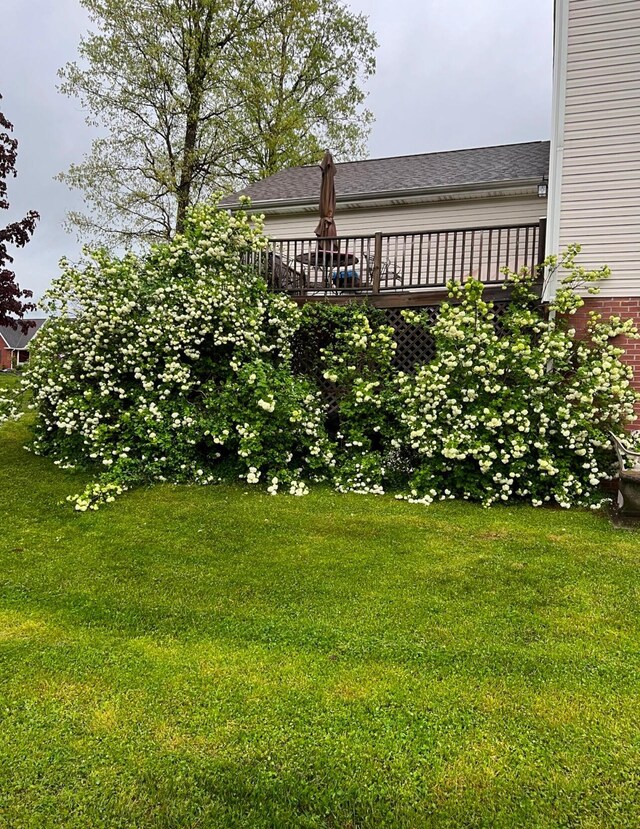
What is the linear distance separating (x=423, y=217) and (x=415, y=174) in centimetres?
143

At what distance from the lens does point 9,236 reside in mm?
7250

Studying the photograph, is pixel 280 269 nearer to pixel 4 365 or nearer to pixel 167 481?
pixel 167 481

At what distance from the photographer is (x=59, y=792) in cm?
188

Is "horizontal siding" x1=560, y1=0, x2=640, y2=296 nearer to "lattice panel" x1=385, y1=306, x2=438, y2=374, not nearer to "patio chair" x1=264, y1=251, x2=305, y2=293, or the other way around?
"lattice panel" x1=385, y1=306, x2=438, y2=374

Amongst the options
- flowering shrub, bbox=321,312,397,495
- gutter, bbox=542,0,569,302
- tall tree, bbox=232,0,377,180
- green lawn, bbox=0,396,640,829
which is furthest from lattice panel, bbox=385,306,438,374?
tall tree, bbox=232,0,377,180

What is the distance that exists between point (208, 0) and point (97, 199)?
6.67 meters

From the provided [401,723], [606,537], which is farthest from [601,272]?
[401,723]

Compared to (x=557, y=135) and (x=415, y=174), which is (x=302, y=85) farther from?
(x=557, y=135)

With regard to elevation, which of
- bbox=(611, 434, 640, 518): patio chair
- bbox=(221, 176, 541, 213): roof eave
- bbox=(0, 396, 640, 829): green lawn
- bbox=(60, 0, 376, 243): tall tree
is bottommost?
bbox=(0, 396, 640, 829): green lawn

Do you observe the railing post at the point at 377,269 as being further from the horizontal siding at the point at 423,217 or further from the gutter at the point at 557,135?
the horizontal siding at the point at 423,217

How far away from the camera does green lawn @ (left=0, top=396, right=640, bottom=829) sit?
1.87m

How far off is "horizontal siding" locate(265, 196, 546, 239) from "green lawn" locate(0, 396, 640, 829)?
7337 millimetres

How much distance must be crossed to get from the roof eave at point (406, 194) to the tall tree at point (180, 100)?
4356 mm

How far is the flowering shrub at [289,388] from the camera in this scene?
5594 millimetres
